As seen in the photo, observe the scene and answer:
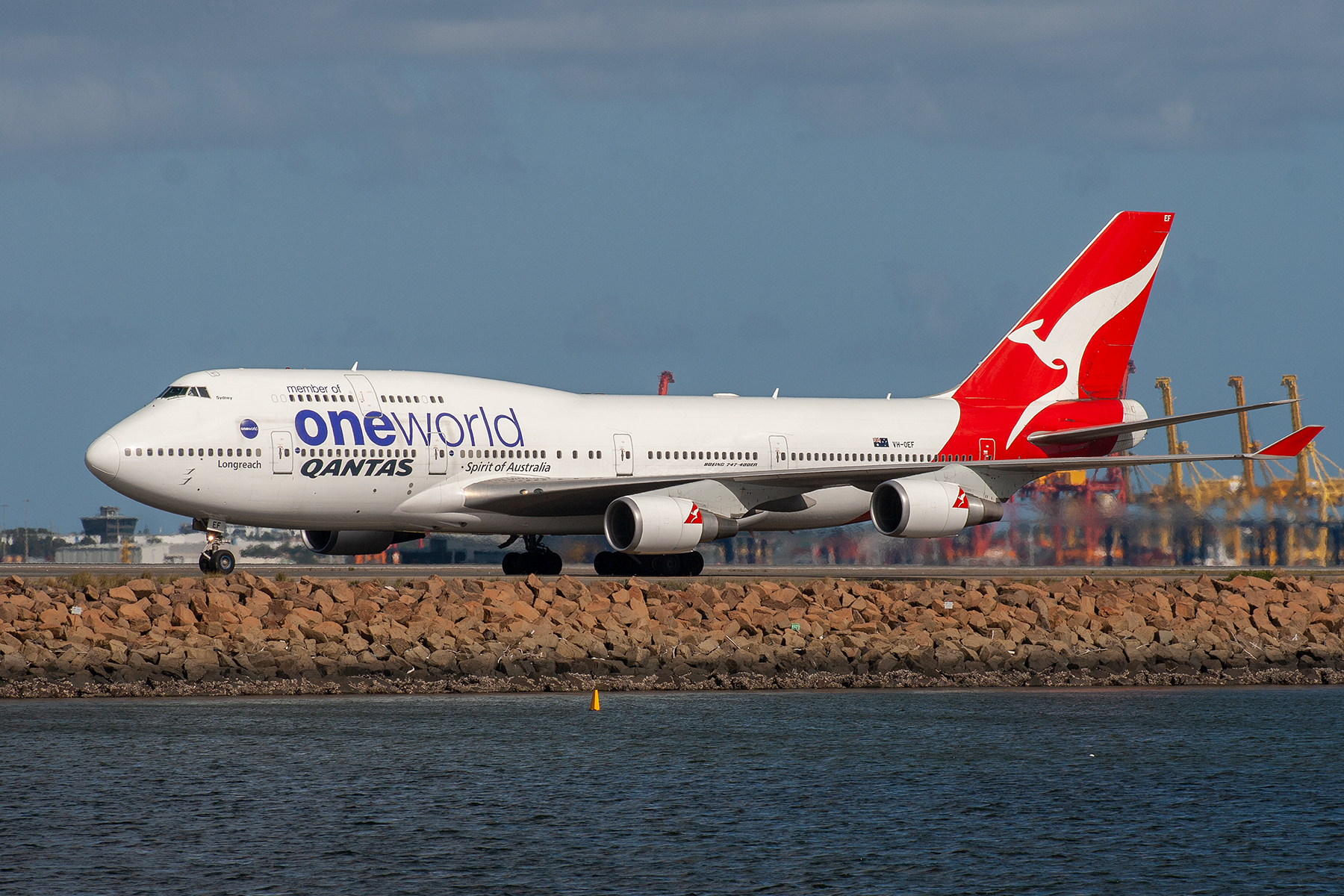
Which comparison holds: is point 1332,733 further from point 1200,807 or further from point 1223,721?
point 1200,807

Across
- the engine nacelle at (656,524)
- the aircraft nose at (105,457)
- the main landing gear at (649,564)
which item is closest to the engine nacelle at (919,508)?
the engine nacelle at (656,524)

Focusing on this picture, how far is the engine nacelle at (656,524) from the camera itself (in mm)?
29781

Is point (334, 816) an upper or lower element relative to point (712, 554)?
lower

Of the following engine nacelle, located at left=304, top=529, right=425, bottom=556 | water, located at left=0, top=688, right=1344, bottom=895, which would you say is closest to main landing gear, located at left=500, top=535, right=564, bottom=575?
engine nacelle, located at left=304, top=529, right=425, bottom=556

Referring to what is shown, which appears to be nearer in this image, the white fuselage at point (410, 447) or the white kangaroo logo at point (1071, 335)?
the white fuselage at point (410, 447)

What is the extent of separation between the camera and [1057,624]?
24297 millimetres

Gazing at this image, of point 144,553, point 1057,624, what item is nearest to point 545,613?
point 1057,624

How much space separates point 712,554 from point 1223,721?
2416 centimetres

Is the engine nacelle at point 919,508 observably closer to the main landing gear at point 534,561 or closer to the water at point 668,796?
the main landing gear at point 534,561

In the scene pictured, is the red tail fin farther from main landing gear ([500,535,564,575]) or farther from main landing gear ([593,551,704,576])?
main landing gear ([500,535,564,575])

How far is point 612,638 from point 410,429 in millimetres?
9550

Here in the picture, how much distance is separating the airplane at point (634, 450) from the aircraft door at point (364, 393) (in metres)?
0.04

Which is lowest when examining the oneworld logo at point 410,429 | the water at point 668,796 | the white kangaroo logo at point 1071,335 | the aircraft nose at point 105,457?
the water at point 668,796

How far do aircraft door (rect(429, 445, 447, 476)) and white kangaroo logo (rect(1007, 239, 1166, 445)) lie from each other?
1354 cm
